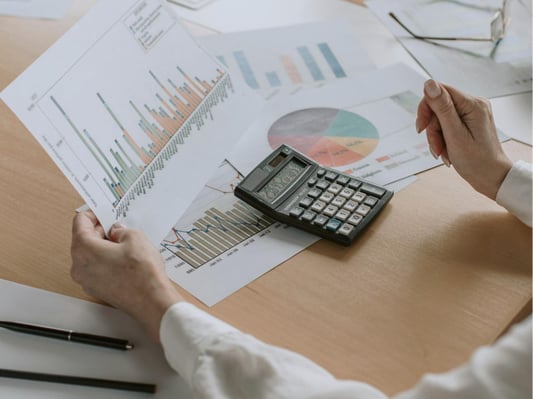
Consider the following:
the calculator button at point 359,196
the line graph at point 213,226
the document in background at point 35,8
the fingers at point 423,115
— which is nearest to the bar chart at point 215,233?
the line graph at point 213,226

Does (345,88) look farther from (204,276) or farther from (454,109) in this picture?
(204,276)

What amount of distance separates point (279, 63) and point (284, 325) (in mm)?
572

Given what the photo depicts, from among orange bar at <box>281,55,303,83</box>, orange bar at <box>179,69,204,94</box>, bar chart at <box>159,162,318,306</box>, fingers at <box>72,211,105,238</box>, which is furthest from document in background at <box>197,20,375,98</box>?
fingers at <box>72,211,105,238</box>

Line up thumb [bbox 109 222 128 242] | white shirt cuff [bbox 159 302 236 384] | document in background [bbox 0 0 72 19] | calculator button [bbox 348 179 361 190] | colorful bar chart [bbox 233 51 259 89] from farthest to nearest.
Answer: document in background [bbox 0 0 72 19], colorful bar chart [bbox 233 51 259 89], calculator button [bbox 348 179 361 190], thumb [bbox 109 222 128 242], white shirt cuff [bbox 159 302 236 384]

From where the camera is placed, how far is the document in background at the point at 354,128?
100 centimetres

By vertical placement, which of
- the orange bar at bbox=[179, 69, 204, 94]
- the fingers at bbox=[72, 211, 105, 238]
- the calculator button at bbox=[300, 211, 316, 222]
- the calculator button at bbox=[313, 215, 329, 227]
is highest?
the orange bar at bbox=[179, 69, 204, 94]

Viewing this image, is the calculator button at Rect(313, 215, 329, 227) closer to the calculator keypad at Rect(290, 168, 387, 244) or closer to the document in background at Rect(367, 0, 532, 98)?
the calculator keypad at Rect(290, 168, 387, 244)

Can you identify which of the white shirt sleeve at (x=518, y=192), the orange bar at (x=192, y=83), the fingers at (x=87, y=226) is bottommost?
the white shirt sleeve at (x=518, y=192)

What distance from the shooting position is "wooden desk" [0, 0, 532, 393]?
0.74 meters

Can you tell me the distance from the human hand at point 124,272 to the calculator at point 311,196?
6.4 inches

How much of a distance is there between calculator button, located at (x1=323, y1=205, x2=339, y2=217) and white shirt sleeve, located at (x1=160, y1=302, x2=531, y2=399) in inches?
8.4

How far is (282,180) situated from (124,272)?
241 millimetres

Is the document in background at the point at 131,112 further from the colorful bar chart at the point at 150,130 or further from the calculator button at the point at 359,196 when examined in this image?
the calculator button at the point at 359,196

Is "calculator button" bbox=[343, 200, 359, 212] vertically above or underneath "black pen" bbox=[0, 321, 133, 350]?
underneath
